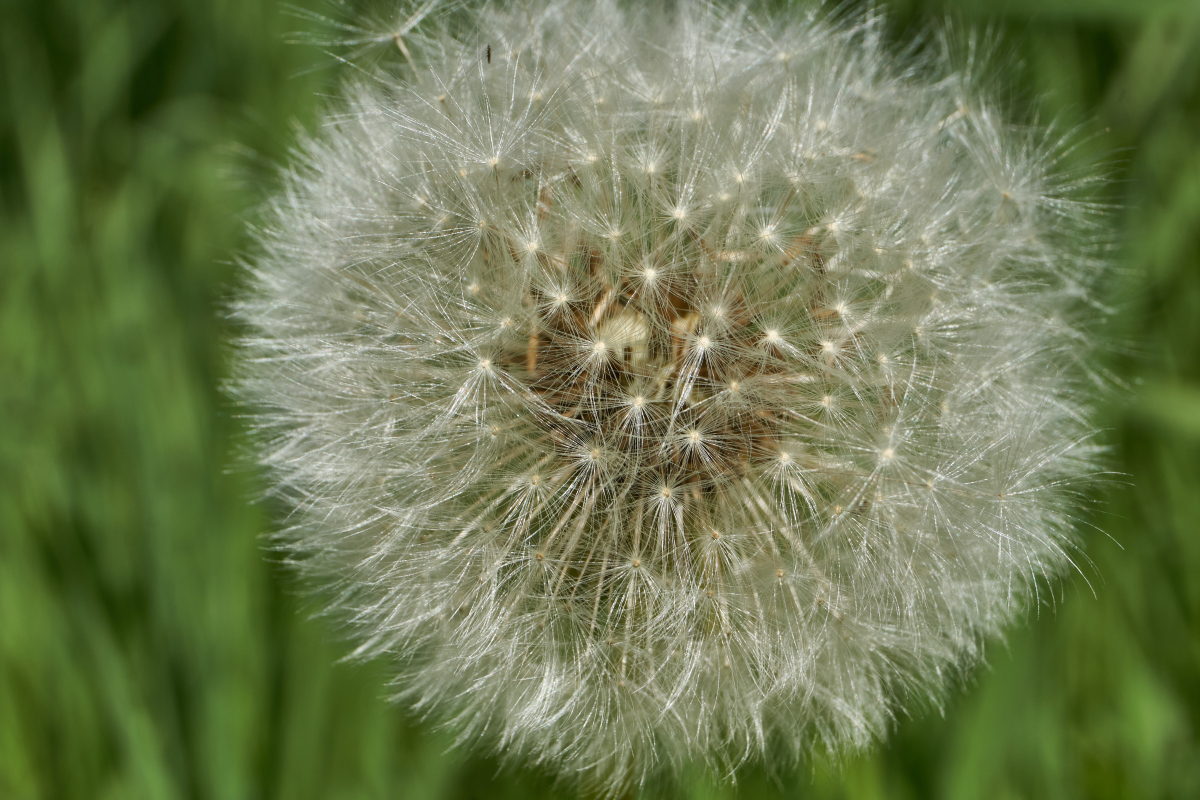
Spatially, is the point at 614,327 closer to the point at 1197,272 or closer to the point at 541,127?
the point at 541,127

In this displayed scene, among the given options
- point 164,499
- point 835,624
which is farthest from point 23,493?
point 835,624

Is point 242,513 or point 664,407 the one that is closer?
point 664,407

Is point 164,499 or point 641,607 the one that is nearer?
point 641,607

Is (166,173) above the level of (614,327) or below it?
below

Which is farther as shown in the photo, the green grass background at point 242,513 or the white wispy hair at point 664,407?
the green grass background at point 242,513

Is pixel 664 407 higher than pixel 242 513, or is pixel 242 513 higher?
pixel 664 407
